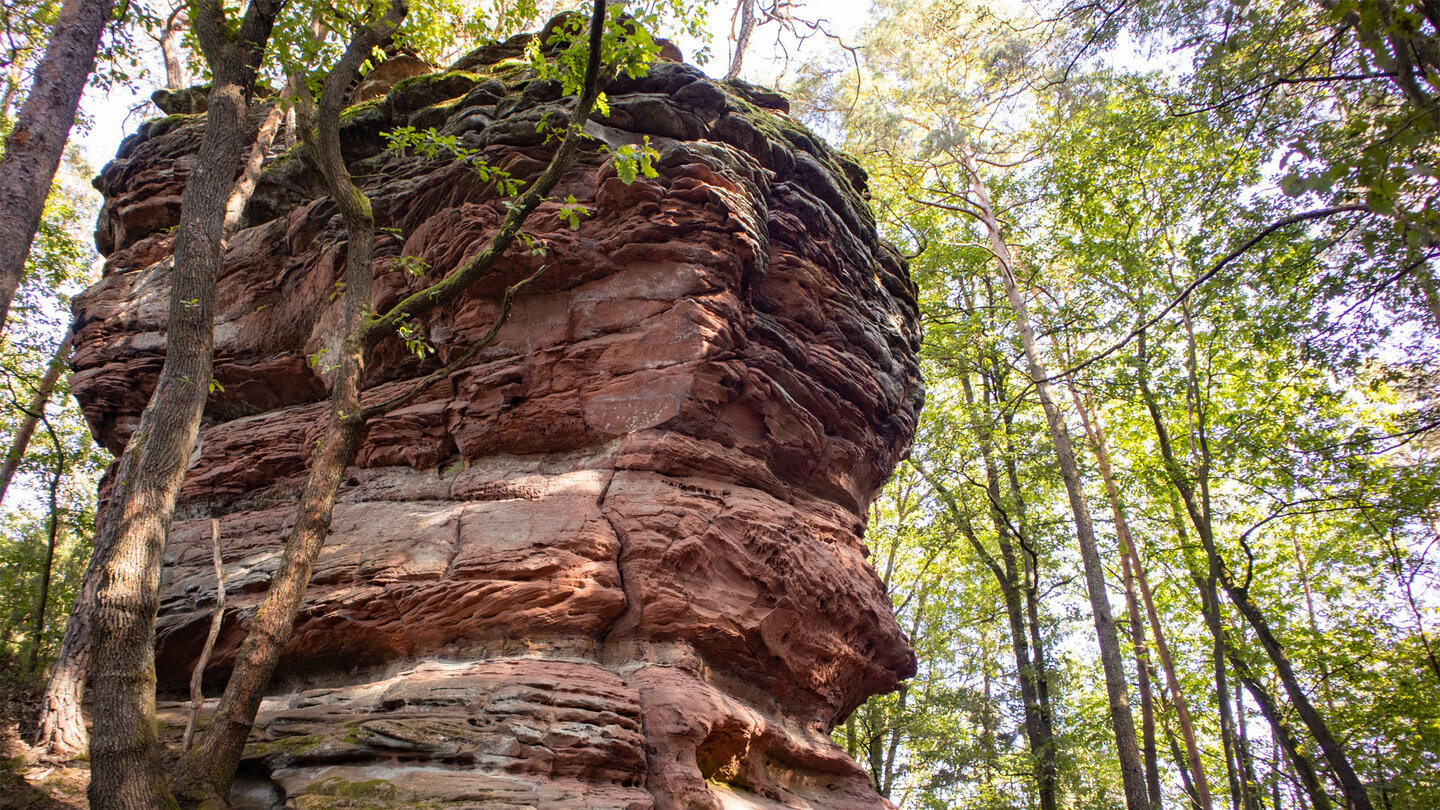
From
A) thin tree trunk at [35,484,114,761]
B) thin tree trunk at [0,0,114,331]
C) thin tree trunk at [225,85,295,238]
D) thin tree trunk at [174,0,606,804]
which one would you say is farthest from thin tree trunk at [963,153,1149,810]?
thin tree trunk at [225,85,295,238]

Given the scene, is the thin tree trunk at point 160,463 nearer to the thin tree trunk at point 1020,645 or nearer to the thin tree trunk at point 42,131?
the thin tree trunk at point 42,131

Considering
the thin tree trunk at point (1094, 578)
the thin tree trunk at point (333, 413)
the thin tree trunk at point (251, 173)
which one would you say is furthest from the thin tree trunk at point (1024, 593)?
the thin tree trunk at point (251, 173)

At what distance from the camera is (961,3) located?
22422 mm

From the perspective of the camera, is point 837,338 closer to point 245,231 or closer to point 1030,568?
point 245,231

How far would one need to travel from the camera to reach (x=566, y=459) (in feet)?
28.0

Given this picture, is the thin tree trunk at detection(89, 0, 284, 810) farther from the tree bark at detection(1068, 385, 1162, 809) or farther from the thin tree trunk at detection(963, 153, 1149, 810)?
the tree bark at detection(1068, 385, 1162, 809)

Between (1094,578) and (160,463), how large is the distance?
1471 cm

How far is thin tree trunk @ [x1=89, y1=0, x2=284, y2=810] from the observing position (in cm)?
486

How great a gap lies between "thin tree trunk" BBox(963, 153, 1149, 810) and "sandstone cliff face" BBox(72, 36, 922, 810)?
4427 mm

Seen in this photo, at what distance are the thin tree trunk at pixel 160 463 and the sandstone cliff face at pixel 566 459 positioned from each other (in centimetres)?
102

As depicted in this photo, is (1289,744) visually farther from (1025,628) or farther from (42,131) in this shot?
(42,131)

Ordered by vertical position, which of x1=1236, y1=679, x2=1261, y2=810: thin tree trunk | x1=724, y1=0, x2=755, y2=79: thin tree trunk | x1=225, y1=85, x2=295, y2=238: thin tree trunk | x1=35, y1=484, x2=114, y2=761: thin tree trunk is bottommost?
x1=35, y1=484, x2=114, y2=761: thin tree trunk

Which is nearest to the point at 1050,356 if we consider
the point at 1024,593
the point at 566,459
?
the point at 1024,593

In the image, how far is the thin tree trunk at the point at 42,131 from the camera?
572cm
